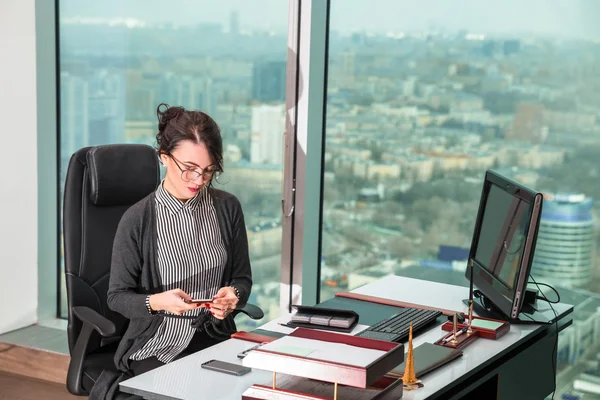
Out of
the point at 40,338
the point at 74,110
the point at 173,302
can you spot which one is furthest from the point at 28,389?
the point at 173,302

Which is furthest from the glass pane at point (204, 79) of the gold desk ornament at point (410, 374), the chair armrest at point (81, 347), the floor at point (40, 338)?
the gold desk ornament at point (410, 374)

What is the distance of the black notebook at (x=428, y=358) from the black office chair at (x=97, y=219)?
0.72 metres

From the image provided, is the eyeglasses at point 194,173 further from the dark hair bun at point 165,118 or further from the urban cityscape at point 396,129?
the urban cityscape at point 396,129

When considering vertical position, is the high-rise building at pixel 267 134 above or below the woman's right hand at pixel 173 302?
above

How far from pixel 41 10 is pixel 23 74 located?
36cm

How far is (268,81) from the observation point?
431cm

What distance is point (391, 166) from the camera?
13.7 feet

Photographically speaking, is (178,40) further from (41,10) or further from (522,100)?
(522,100)

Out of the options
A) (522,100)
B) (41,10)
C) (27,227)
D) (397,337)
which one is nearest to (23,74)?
→ (41,10)

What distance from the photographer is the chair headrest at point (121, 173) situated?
9.78 ft

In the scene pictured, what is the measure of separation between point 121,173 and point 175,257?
481mm

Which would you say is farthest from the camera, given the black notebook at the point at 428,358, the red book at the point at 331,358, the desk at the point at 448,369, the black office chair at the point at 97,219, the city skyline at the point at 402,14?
the city skyline at the point at 402,14

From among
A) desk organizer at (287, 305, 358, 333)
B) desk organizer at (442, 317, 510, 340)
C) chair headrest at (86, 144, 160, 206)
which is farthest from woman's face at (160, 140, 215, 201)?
desk organizer at (442, 317, 510, 340)

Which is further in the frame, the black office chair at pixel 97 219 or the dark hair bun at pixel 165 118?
the black office chair at pixel 97 219
